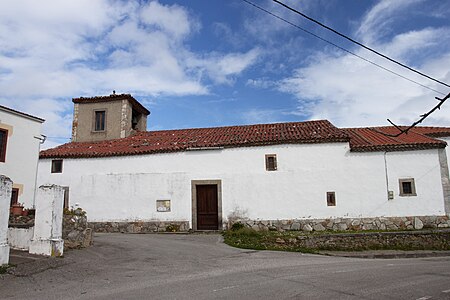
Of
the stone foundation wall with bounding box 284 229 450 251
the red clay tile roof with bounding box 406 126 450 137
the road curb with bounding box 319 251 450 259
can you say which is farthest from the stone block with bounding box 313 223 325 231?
the red clay tile roof with bounding box 406 126 450 137

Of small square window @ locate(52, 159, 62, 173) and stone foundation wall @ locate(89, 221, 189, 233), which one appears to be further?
small square window @ locate(52, 159, 62, 173)

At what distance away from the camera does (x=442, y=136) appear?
17.3 metres

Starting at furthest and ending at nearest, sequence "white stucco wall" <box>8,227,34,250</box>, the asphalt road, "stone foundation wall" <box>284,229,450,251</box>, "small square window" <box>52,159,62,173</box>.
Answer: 1. "small square window" <box>52,159,62,173</box>
2. "stone foundation wall" <box>284,229,450,251</box>
3. "white stucco wall" <box>8,227,34,250</box>
4. the asphalt road

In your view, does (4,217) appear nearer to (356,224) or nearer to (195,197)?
(195,197)

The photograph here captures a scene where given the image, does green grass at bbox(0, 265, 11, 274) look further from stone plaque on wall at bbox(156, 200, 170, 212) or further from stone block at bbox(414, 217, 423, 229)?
stone block at bbox(414, 217, 423, 229)

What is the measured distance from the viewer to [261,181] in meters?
17.1

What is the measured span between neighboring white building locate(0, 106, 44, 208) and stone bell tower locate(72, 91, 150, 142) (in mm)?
5907

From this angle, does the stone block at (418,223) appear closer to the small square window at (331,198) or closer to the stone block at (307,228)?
the small square window at (331,198)

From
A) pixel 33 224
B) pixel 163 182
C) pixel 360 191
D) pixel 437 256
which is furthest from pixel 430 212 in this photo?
pixel 33 224

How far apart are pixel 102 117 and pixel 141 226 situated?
8332mm

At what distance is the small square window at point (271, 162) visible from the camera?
56.4 ft

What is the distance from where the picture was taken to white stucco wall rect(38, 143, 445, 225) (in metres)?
16.3

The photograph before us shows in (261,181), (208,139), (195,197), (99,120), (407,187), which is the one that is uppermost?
(99,120)

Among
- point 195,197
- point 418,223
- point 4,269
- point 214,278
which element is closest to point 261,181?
point 195,197
